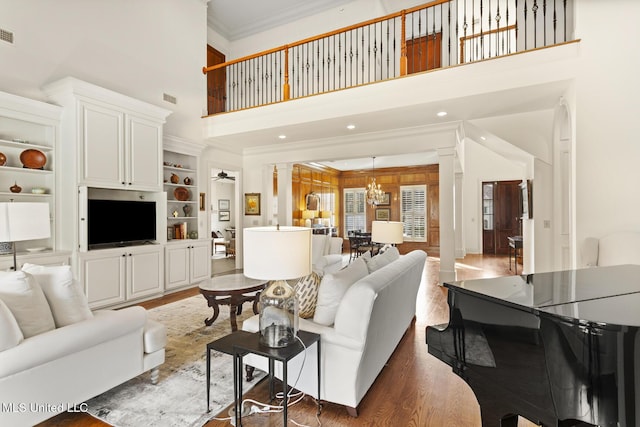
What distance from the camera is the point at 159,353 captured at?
2.42 metres

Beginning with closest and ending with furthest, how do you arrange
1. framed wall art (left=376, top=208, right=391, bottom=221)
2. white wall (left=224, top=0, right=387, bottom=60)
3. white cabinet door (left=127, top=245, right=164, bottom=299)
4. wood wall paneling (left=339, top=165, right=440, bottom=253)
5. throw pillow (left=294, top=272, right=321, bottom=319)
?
1. throw pillow (left=294, top=272, right=321, bottom=319)
2. white cabinet door (left=127, top=245, right=164, bottom=299)
3. white wall (left=224, top=0, right=387, bottom=60)
4. wood wall paneling (left=339, top=165, right=440, bottom=253)
5. framed wall art (left=376, top=208, right=391, bottom=221)

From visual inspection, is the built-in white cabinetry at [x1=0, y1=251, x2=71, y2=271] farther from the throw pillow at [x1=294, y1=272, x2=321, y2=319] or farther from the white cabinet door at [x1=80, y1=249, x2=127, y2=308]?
the throw pillow at [x1=294, y1=272, x2=321, y2=319]

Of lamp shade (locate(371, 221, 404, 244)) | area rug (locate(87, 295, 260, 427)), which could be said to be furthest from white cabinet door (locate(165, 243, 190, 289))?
lamp shade (locate(371, 221, 404, 244))

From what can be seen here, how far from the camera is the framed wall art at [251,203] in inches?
303

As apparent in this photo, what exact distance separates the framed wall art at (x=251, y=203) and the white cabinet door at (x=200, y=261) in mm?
1807

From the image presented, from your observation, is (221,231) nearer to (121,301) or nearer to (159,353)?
(121,301)

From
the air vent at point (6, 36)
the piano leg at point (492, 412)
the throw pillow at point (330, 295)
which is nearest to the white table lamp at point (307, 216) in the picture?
the air vent at point (6, 36)

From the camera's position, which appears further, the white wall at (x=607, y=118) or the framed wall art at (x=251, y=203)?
the framed wall art at (x=251, y=203)

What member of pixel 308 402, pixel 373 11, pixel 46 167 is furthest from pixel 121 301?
pixel 373 11

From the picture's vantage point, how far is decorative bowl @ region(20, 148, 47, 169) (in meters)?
3.92

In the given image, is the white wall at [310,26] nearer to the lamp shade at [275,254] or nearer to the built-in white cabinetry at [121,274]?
the built-in white cabinetry at [121,274]

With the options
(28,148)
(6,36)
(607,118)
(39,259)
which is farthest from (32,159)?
(607,118)

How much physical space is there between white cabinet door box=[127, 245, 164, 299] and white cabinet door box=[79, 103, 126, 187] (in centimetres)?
105

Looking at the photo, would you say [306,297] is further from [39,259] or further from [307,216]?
[307,216]
